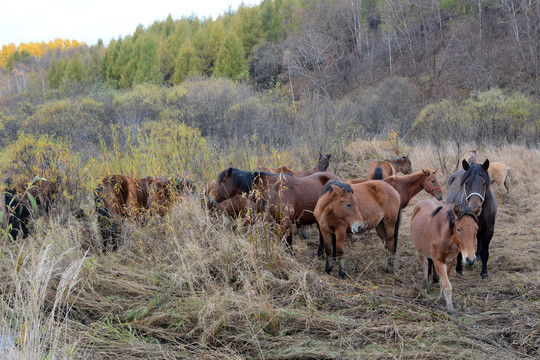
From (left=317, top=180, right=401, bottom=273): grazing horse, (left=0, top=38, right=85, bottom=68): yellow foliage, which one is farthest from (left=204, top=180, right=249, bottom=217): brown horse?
(left=0, top=38, right=85, bottom=68): yellow foliage

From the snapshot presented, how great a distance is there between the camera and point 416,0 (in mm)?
46594

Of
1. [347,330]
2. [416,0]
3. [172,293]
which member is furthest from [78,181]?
[416,0]

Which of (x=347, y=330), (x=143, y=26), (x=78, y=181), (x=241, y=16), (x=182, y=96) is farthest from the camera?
(x=143, y=26)

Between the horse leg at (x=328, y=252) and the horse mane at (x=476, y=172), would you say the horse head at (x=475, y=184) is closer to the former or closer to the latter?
the horse mane at (x=476, y=172)

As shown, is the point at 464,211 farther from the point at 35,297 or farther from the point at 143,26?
the point at 143,26

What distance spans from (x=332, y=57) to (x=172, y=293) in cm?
4591

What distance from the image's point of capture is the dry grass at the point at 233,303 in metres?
4.00

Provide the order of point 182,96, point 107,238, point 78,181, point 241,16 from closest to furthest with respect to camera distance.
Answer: point 107,238 → point 78,181 → point 182,96 → point 241,16

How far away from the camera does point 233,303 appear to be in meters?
4.67

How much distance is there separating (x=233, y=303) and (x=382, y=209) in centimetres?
330

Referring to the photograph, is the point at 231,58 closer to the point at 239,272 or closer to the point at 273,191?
the point at 273,191

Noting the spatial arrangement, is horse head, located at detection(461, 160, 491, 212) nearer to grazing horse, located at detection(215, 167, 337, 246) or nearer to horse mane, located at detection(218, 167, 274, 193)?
grazing horse, located at detection(215, 167, 337, 246)

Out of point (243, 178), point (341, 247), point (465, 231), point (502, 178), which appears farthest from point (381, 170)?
point (465, 231)

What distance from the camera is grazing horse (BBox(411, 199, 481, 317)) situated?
466cm
